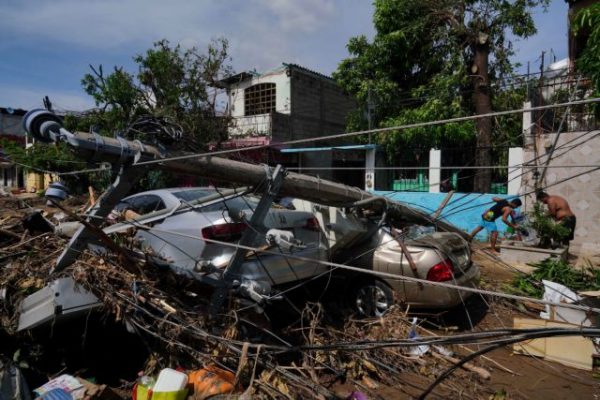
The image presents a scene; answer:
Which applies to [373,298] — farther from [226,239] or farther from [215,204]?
[215,204]

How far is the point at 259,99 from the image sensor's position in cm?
1969

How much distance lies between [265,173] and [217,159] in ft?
1.59

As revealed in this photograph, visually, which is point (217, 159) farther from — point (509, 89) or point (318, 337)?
point (509, 89)

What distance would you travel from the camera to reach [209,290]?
439 centimetres

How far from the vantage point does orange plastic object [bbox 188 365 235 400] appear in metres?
3.34

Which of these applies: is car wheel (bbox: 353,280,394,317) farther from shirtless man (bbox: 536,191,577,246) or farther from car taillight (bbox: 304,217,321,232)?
shirtless man (bbox: 536,191,577,246)

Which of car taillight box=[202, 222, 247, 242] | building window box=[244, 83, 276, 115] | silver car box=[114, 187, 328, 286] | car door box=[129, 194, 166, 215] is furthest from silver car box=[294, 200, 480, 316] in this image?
building window box=[244, 83, 276, 115]

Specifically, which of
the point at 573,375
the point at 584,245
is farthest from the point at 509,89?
the point at 573,375

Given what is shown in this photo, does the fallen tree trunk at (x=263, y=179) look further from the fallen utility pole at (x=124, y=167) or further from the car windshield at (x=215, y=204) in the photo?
the car windshield at (x=215, y=204)

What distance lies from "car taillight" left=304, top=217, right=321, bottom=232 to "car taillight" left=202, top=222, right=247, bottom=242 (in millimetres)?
1058

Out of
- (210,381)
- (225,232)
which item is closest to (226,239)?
(225,232)

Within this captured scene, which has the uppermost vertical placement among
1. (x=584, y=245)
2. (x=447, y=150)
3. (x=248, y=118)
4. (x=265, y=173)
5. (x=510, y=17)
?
(x=510, y=17)

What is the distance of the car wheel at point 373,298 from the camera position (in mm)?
5276

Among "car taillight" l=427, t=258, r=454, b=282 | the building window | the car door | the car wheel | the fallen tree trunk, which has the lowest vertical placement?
the car wheel
